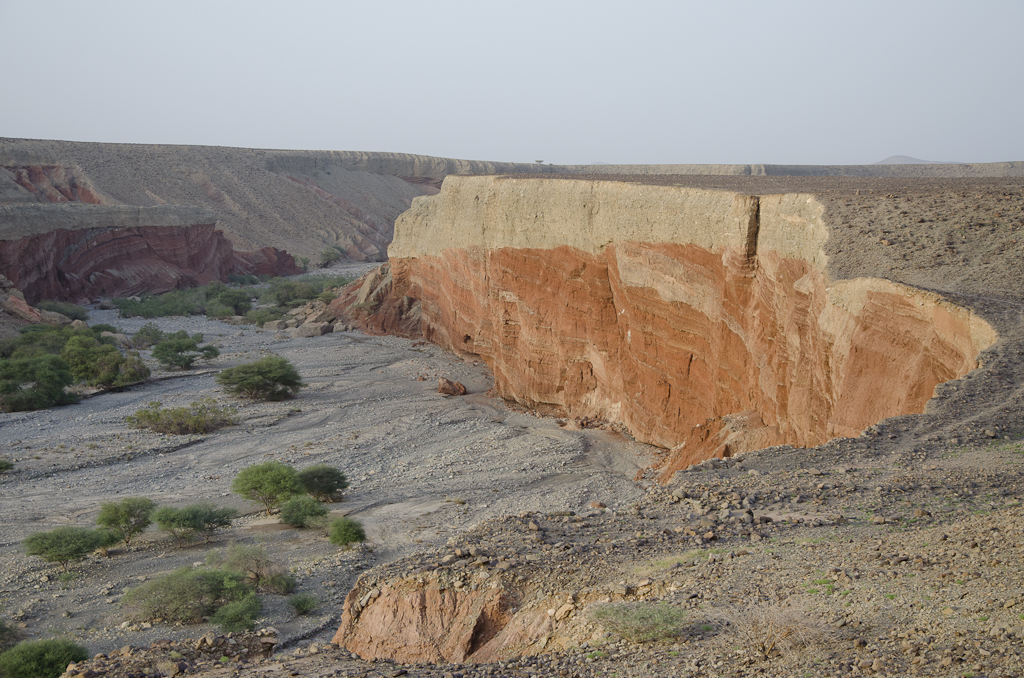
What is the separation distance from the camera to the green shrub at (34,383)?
16.3 metres

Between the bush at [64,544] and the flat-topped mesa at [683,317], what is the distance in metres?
7.27

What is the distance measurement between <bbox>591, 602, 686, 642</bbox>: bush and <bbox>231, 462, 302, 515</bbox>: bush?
7.55 metres

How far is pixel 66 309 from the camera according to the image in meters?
27.2

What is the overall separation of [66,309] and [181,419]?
1525cm

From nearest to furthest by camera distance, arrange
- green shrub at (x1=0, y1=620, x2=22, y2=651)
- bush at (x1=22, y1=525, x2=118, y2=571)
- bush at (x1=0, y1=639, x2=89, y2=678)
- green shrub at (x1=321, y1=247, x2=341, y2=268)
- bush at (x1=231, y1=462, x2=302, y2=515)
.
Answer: bush at (x1=0, y1=639, x2=89, y2=678)
green shrub at (x1=0, y1=620, x2=22, y2=651)
bush at (x1=22, y1=525, x2=118, y2=571)
bush at (x1=231, y1=462, x2=302, y2=515)
green shrub at (x1=321, y1=247, x2=341, y2=268)

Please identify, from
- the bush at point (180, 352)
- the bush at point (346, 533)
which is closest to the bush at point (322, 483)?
the bush at point (346, 533)

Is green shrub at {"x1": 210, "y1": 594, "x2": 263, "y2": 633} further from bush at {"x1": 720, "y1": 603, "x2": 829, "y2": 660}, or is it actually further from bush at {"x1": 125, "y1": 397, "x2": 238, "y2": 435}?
bush at {"x1": 125, "y1": 397, "x2": 238, "y2": 435}

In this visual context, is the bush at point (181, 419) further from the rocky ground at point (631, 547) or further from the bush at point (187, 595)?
the bush at point (187, 595)

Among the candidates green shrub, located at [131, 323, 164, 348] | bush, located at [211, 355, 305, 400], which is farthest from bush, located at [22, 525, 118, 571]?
green shrub, located at [131, 323, 164, 348]

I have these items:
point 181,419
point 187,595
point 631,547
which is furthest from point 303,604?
point 181,419

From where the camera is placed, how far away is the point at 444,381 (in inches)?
704

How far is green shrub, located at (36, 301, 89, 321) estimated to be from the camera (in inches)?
1067

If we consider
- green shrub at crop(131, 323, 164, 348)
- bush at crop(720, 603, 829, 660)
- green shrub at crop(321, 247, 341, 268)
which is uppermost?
bush at crop(720, 603, 829, 660)

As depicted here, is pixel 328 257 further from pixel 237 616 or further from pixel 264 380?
pixel 237 616
